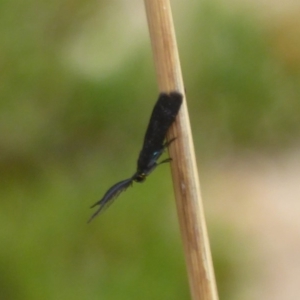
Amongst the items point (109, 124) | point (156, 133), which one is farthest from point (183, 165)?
point (109, 124)

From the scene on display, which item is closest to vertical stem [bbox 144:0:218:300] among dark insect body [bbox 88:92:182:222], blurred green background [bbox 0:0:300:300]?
dark insect body [bbox 88:92:182:222]

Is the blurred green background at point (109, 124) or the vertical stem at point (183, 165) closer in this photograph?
the vertical stem at point (183, 165)

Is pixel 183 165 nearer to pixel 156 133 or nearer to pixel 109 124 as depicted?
pixel 156 133

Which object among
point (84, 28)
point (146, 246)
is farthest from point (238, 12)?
point (146, 246)

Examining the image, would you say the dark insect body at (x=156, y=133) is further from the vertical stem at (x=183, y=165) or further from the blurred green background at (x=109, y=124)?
the blurred green background at (x=109, y=124)

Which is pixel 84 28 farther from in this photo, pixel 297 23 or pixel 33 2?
pixel 297 23

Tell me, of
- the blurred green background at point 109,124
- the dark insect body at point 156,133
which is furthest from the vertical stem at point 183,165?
the blurred green background at point 109,124
